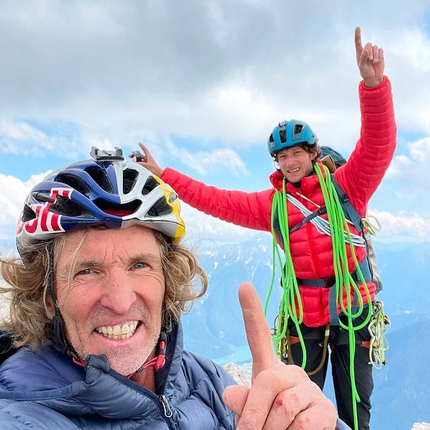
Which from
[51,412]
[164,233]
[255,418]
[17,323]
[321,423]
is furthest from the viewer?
[164,233]

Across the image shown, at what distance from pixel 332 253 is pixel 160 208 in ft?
7.38

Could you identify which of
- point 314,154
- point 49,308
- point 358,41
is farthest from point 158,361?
point 358,41

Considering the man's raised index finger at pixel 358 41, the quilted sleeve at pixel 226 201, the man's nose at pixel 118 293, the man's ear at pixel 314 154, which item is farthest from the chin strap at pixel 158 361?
the man's raised index finger at pixel 358 41

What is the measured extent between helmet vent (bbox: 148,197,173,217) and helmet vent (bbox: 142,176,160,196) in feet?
0.43

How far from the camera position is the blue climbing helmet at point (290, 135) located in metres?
4.34

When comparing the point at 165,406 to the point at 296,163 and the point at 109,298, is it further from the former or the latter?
the point at 296,163

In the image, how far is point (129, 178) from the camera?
104 inches

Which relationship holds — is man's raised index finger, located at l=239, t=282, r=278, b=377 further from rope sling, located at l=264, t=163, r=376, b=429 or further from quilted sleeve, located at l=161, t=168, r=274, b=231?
quilted sleeve, located at l=161, t=168, r=274, b=231

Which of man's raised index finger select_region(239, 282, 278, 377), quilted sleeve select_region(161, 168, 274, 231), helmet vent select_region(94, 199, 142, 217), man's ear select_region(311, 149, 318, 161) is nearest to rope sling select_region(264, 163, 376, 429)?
man's ear select_region(311, 149, 318, 161)

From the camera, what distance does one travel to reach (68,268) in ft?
7.04

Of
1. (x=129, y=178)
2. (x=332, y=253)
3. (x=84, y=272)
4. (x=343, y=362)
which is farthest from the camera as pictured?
(x=343, y=362)

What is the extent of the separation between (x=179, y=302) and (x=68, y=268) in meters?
0.86

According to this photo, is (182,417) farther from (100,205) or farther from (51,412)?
(100,205)

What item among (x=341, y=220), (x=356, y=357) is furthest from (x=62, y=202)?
(x=356, y=357)
